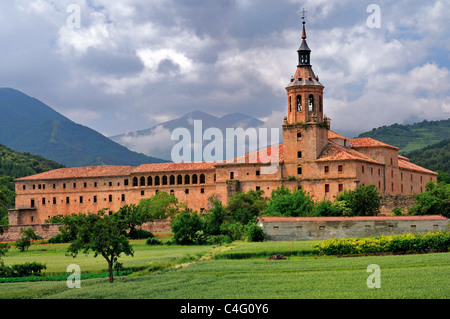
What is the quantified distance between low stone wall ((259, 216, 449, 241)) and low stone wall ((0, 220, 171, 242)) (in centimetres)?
2283

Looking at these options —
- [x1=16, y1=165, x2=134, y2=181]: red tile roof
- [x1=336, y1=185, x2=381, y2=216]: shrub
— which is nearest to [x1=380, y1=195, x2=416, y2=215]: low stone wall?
[x1=336, y1=185, x2=381, y2=216]: shrub

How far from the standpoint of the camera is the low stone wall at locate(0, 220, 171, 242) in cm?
7462

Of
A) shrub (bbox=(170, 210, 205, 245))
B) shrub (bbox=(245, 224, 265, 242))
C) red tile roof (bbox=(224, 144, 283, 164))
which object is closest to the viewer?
shrub (bbox=(245, 224, 265, 242))

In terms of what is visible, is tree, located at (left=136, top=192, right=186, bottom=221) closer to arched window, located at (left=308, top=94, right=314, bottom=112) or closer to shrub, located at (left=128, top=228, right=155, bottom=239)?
shrub, located at (left=128, top=228, right=155, bottom=239)

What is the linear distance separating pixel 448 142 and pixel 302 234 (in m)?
129

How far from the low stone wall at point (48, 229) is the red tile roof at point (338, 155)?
18145 millimetres

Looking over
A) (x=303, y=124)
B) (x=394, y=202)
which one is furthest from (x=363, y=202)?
(x=303, y=124)

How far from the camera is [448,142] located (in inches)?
6786

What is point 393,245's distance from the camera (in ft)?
141

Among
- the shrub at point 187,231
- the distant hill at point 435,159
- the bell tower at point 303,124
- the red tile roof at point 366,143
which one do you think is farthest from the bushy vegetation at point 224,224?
the distant hill at point 435,159

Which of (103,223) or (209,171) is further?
(209,171)

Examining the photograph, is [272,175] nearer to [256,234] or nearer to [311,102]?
[311,102]
